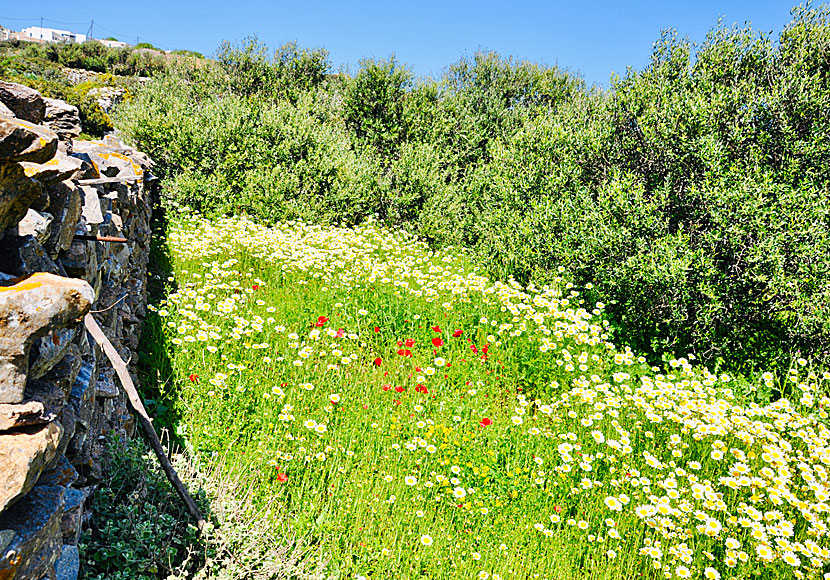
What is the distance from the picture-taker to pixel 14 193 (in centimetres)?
159

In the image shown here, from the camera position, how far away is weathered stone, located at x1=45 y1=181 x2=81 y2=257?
2198 mm

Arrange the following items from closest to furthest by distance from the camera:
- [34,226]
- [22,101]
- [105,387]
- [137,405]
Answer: [34,226]
[22,101]
[137,405]
[105,387]

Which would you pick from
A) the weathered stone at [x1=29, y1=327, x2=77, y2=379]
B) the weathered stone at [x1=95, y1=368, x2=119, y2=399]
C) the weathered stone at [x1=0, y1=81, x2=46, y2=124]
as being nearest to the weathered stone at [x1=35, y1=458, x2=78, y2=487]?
the weathered stone at [x1=29, y1=327, x2=77, y2=379]

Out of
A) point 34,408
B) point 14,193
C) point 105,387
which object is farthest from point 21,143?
point 105,387

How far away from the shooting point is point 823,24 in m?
7.16

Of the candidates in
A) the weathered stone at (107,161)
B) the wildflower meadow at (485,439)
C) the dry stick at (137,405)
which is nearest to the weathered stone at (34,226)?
the dry stick at (137,405)

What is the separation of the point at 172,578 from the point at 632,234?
23.2ft

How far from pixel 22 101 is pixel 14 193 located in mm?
1019

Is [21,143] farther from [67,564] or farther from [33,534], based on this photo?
[67,564]

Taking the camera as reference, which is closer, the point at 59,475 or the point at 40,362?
the point at 40,362

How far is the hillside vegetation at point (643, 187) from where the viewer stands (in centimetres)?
654

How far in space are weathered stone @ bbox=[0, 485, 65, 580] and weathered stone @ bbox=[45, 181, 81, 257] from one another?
1100 mm

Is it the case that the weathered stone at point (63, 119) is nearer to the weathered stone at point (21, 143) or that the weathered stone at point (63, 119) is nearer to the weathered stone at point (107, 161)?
the weathered stone at point (107, 161)

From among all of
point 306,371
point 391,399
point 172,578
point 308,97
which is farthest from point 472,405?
point 308,97
